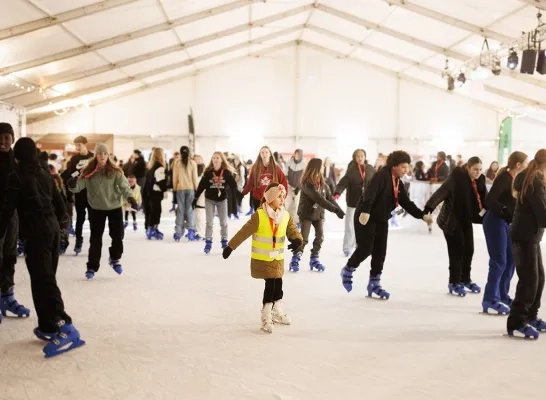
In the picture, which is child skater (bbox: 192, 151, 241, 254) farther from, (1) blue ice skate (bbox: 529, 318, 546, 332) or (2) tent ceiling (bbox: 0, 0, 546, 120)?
(2) tent ceiling (bbox: 0, 0, 546, 120)

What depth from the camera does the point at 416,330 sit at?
4.08 m

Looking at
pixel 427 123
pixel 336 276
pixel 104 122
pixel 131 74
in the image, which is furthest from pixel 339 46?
pixel 336 276

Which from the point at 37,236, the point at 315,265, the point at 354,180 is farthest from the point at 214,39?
the point at 37,236

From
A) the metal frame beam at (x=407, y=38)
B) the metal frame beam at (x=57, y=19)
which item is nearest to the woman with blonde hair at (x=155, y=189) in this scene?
the metal frame beam at (x=57, y=19)

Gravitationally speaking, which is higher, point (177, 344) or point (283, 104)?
point (283, 104)

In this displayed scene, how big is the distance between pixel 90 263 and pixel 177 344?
2548 millimetres

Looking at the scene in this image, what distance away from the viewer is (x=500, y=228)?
179 inches

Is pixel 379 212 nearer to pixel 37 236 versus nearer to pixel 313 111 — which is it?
pixel 37 236

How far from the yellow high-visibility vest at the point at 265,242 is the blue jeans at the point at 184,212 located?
5349 mm

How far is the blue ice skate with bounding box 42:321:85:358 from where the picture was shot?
3.38 meters

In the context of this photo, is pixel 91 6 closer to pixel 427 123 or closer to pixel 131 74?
pixel 131 74

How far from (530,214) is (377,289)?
5.48 ft

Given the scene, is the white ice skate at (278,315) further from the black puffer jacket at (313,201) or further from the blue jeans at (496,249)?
the black puffer jacket at (313,201)

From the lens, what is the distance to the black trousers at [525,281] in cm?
385
